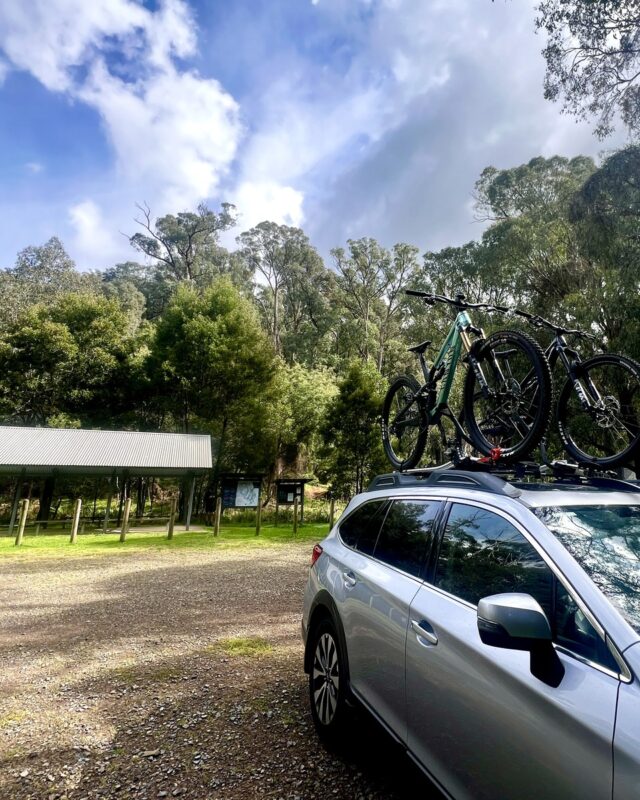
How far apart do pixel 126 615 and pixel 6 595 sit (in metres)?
Answer: 2.83

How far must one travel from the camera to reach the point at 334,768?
8.53 ft

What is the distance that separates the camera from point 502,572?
1803 mm

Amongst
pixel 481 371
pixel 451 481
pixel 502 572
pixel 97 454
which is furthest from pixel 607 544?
pixel 97 454

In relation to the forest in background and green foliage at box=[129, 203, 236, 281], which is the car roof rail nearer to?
the forest in background

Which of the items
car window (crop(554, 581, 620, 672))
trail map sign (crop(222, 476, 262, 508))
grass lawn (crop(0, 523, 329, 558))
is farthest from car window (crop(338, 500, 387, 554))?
trail map sign (crop(222, 476, 262, 508))

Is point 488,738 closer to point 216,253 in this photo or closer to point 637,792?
point 637,792

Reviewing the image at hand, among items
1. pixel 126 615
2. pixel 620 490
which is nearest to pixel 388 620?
pixel 620 490

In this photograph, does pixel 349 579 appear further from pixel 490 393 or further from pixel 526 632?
pixel 490 393

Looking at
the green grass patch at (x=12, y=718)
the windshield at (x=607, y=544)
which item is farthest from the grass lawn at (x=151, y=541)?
the windshield at (x=607, y=544)

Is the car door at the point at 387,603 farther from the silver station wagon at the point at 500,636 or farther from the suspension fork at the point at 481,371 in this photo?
the suspension fork at the point at 481,371

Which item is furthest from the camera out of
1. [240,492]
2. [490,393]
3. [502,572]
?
[240,492]

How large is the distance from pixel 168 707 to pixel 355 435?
1541 cm

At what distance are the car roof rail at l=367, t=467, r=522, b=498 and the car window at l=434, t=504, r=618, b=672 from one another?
0.37 ft

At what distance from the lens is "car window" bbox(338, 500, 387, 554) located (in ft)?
9.55
